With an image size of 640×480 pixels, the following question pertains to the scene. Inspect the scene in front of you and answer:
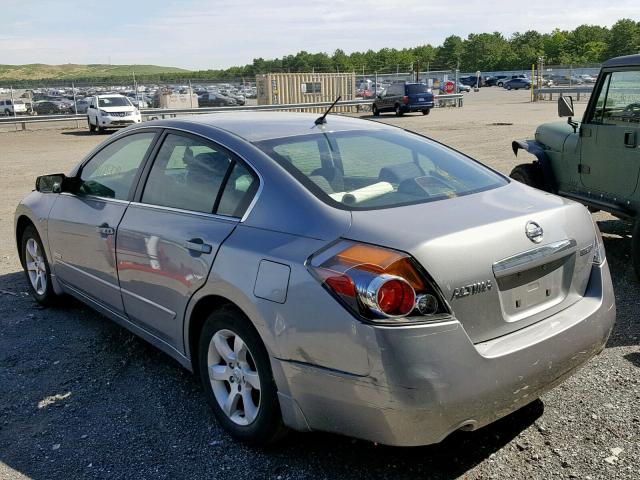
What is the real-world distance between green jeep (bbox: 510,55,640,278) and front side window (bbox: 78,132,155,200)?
425 cm

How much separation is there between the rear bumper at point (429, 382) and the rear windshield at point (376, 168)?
0.75 meters

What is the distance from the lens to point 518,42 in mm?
126000

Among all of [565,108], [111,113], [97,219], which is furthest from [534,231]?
[111,113]

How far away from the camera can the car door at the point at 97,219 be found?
158 inches

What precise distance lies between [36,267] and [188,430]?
2761mm

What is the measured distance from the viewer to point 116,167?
435cm

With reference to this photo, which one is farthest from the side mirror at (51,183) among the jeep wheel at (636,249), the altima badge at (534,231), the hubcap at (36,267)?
the jeep wheel at (636,249)

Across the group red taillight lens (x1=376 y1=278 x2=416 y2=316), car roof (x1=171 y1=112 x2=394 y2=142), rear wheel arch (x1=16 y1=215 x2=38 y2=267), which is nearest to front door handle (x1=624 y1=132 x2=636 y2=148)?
car roof (x1=171 y1=112 x2=394 y2=142)

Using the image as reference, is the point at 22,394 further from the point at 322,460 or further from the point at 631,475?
the point at 631,475

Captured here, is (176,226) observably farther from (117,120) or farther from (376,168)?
(117,120)

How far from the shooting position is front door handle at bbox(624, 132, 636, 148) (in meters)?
5.86

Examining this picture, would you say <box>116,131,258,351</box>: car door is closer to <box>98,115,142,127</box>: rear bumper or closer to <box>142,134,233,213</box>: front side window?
<box>142,134,233,213</box>: front side window

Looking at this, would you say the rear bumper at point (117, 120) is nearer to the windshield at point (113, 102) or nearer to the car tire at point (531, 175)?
the windshield at point (113, 102)

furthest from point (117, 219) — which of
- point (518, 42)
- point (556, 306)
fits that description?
point (518, 42)
